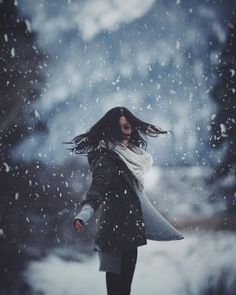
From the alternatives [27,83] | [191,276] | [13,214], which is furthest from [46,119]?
[191,276]

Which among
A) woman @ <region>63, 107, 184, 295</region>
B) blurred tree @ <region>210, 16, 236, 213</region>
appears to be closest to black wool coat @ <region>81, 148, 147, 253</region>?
woman @ <region>63, 107, 184, 295</region>

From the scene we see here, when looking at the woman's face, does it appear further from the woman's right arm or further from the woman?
the woman's right arm

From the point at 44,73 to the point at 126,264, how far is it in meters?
1.85

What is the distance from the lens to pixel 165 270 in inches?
118

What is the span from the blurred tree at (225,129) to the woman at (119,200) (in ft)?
4.44

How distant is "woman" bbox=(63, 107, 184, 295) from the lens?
6.76 feet

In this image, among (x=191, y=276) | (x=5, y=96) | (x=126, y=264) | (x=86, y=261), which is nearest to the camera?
(x=126, y=264)

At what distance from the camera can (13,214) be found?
331 centimetres

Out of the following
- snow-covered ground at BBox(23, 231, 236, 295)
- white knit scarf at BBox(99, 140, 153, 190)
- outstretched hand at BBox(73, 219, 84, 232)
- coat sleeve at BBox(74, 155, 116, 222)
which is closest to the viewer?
outstretched hand at BBox(73, 219, 84, 232)

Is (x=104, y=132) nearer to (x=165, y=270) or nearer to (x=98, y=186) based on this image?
(x=98, y=186)

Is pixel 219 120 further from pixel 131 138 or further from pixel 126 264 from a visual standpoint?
pixel 126 264

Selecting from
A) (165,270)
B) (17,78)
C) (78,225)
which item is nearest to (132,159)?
(78,225)

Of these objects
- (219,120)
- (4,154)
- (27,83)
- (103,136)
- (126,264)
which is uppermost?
(27,83)

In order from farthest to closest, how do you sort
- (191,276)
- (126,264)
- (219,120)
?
(219,120), (191,276), (126,264)
